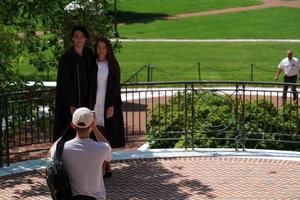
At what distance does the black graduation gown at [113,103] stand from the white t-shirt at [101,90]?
4cm

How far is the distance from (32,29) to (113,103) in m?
3.85

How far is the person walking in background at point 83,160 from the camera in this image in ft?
17.2

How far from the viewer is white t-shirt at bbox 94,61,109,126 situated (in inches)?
332

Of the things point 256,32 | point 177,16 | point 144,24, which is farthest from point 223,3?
point 256,32

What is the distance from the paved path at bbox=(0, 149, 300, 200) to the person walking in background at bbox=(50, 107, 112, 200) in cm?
285

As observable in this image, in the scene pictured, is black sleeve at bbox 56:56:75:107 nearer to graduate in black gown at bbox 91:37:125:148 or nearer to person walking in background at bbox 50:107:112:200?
graduate in black gown at bbox 91:37:125:148

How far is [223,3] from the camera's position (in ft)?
203

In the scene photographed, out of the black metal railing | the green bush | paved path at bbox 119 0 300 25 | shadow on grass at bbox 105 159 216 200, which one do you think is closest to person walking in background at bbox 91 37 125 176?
shadow on grass at bbox 105 159 216 200

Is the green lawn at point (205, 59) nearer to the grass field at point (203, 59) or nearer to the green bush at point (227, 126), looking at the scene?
the grass field at point (203, 59)

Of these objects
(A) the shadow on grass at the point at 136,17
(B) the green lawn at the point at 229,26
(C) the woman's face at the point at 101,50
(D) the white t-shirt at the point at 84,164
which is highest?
(A) the shadow on grass at the point at 136,17

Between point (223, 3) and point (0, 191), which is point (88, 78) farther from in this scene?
point (223, 3)

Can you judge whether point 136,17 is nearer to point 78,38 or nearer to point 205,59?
point 205,59

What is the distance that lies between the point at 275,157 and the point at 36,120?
3885 millimetres

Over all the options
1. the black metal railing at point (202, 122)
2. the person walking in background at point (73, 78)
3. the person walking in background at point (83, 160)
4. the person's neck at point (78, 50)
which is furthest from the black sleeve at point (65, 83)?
the person walking in background at point (83, 160)
